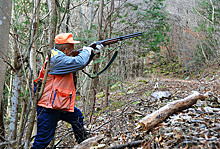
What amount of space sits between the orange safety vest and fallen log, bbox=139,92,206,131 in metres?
1.46

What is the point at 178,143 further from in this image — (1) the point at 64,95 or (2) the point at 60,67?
(2) the point at 60,67

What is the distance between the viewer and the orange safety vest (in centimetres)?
303

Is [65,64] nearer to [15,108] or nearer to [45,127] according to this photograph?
[15,108]

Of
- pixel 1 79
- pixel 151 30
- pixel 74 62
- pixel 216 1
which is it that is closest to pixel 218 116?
pixel 74 62

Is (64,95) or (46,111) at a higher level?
(64,95)

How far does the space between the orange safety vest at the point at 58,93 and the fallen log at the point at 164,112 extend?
1.46m

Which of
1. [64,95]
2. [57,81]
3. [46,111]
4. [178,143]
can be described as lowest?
[178,143]

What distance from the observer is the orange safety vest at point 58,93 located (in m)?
3.03

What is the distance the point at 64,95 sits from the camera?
10.3 feet

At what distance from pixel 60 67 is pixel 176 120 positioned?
2340mm

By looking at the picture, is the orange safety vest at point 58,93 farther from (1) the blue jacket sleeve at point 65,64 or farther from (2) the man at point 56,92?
(1) the blue jacket sleeve at point 65,64

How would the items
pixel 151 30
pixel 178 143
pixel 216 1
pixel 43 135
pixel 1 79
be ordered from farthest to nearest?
1. pixel 216 1
2. pixel 151 30
3. pixel 43 135
4. pixel 178 143
5. pixel 1 79

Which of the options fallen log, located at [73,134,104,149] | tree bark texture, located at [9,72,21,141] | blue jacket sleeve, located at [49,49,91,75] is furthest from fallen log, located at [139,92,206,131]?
tree bark texture, located at [9,72,21,141]

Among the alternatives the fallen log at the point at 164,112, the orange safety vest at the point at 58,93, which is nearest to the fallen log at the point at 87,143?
the orange safety vest at the point at 58,93
